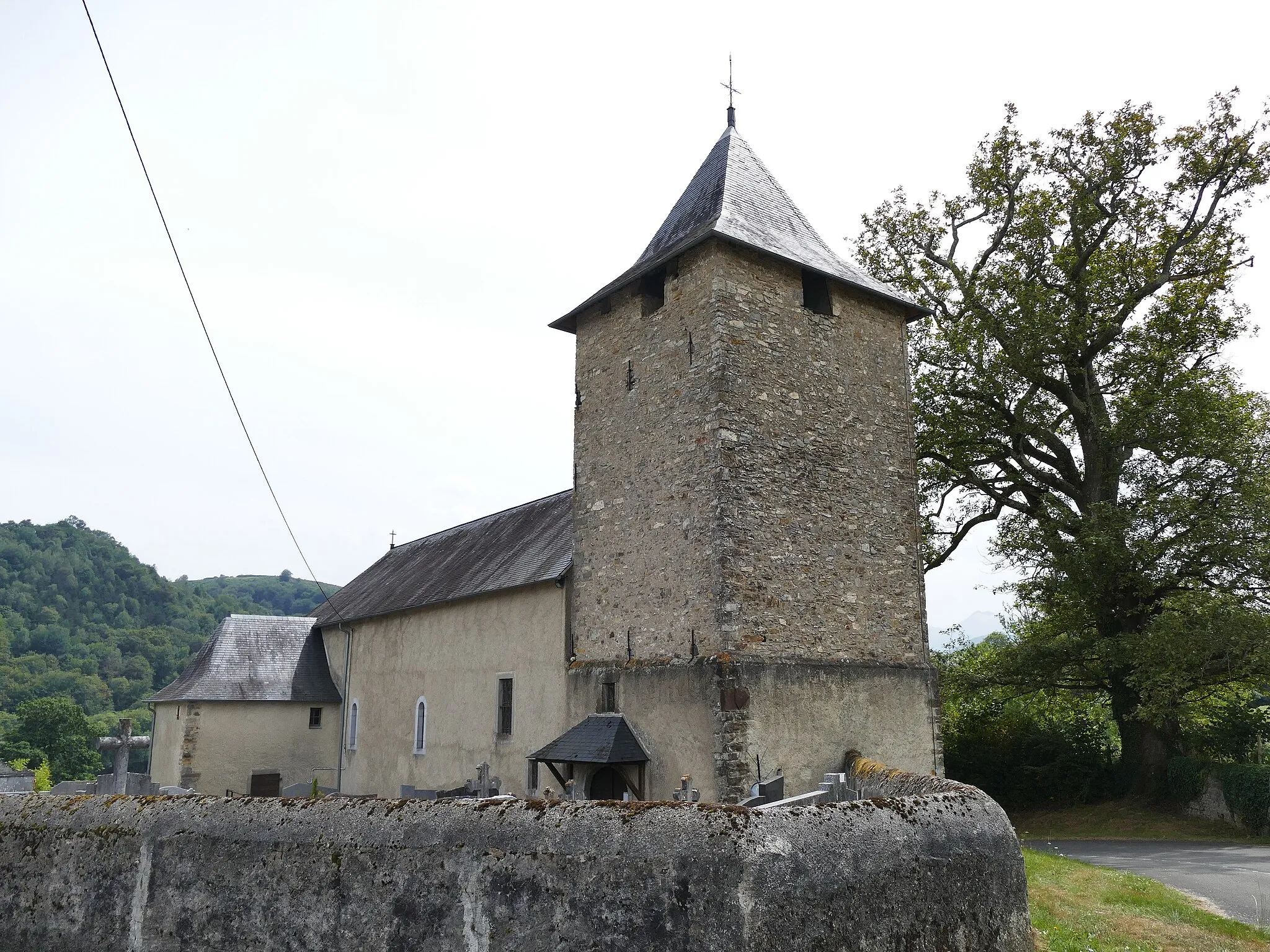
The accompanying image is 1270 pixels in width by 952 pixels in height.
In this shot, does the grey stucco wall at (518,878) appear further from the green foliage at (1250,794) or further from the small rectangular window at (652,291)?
the green foliage at (1250,794)

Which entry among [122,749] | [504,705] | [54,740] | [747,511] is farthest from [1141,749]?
[54,740]

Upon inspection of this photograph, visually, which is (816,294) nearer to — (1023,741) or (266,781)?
(1023,741)

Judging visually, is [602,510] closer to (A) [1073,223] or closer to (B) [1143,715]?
(B) [1143,715]

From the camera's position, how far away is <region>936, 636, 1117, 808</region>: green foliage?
22141 millimetres

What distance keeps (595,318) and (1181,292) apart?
541 inches

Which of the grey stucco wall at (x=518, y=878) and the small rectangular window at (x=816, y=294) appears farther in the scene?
the small rectangular window at (x=816, y=294)

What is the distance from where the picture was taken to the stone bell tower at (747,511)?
1264 centimetres

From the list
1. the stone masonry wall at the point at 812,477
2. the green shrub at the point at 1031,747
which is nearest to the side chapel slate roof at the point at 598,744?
the stone masonry wall at the point at 812,477

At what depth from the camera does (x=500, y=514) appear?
23688 millimetres

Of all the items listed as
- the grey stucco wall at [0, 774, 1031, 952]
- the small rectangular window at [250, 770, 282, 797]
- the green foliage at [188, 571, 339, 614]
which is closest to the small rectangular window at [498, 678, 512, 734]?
the small rectangular window at [250, 770, 282, 797]

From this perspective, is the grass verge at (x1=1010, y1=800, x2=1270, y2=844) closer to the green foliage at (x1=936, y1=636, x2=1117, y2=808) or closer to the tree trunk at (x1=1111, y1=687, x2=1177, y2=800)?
the tree trunk at (x1=1111, y1=687, x2=1177, y2=800)

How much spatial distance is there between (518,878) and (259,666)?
2199 centimetres

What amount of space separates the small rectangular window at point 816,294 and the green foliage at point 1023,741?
35.5 ft

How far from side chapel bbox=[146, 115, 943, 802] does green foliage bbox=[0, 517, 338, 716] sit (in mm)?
79151
